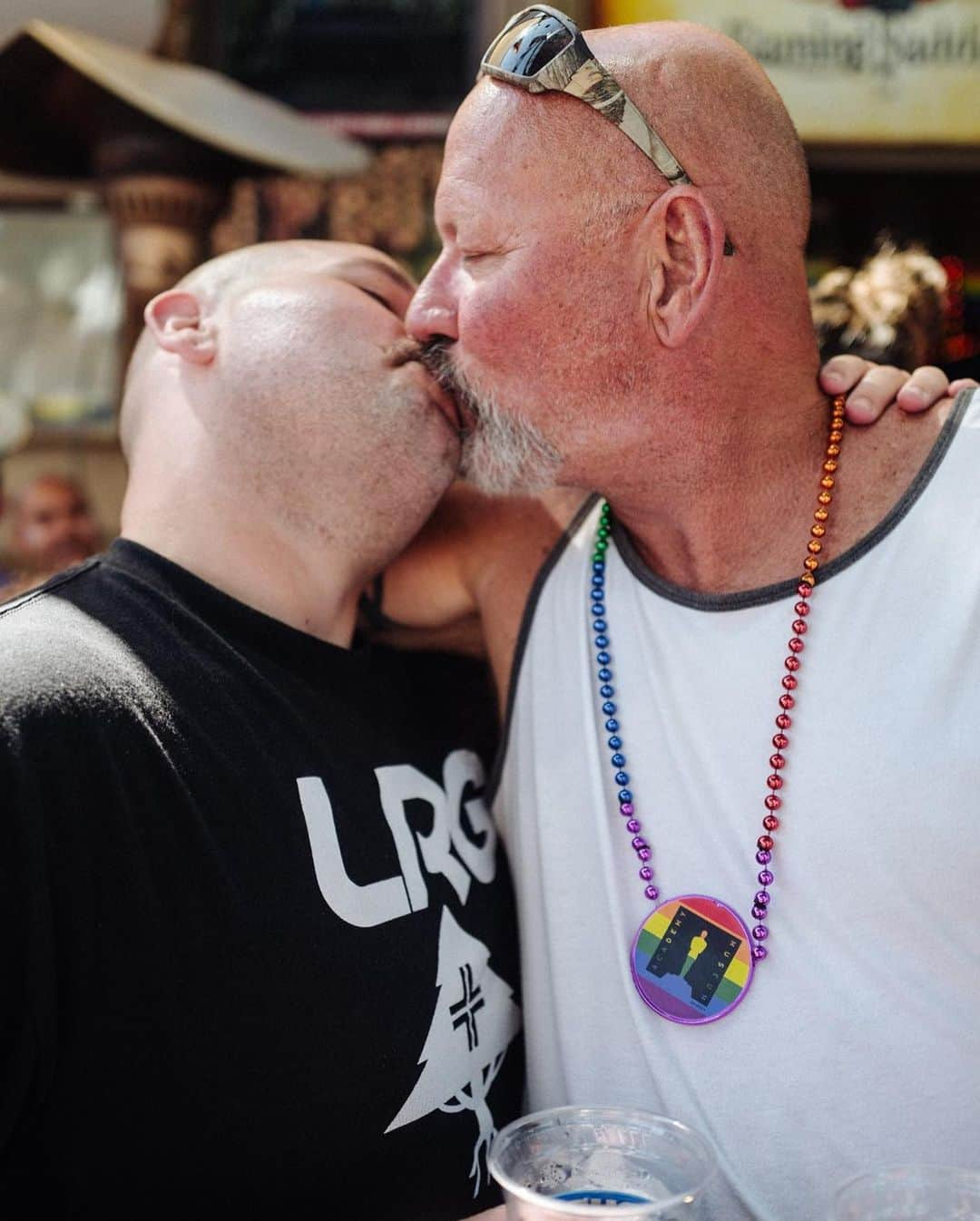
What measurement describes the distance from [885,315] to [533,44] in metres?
1.03

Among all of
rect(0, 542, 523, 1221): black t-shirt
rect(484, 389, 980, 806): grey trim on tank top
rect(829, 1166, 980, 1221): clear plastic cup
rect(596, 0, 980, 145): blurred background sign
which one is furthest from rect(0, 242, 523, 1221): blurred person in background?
rect(596, 0, 980, 145): blurred background sign

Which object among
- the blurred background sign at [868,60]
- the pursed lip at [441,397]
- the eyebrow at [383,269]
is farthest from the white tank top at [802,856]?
the blurred background sign at [868,60]

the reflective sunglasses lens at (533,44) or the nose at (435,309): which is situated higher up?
the reflective sunglasses lens at (533,44)

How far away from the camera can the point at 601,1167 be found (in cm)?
118

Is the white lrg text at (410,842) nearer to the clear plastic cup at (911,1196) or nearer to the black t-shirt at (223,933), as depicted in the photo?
the black t-shirt at (223,933)

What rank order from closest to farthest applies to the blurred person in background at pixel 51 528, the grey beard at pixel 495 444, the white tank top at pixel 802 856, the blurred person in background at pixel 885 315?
1. the white tank top at pixel 802 856
2. the grey beard at pixel 495 444
3. the blurred person in background at pixel 885 315
4. the blurred person in background at pixel 51 528

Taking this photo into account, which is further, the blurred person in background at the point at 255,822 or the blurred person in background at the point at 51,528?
the blurred person in background at the point at 51,528

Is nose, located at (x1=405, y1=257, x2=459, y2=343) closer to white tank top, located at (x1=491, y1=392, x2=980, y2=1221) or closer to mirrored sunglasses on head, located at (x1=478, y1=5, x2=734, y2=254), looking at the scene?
mirrored sunglasses on head, located at (x1=478, y1=5, x2=734, y2=254)

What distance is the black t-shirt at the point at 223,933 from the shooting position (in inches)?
52.7

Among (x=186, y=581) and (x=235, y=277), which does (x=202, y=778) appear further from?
(x=235, y=277)

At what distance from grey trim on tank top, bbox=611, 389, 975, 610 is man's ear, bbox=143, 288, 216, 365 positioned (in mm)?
714

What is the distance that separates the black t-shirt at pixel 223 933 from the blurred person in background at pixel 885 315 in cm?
117

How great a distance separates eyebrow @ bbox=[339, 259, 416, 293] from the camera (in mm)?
1989

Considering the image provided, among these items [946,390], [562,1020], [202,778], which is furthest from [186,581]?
[946,390]
